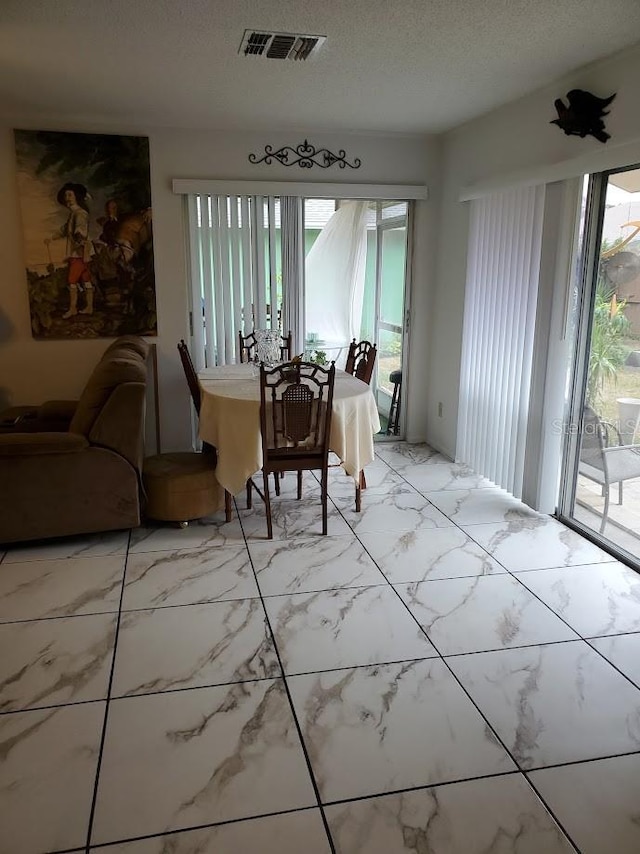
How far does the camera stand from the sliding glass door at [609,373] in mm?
3426

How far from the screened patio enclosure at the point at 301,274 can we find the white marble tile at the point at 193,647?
192 cm

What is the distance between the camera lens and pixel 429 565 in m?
3.43

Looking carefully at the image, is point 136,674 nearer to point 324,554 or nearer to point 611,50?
point 324,554

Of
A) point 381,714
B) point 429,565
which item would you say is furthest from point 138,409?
point 381,714

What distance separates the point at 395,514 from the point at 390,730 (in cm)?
196

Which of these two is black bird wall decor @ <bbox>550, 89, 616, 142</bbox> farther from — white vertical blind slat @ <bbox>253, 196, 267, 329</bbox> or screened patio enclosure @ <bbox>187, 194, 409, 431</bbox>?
white vertical blind slat @ <bbox>253, 196, 267, 329</bbox>

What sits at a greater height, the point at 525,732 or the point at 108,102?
the point at 108,102

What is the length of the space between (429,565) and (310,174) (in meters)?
3.10

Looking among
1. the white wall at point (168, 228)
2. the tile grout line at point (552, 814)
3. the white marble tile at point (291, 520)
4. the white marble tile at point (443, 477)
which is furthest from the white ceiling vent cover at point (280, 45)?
the tile grout line at point (552, 814)

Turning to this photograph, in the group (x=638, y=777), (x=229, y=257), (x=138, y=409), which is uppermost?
(x=229, y=257)

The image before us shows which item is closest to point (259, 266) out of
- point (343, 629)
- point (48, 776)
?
point (343, 629)

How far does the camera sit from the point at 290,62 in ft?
11.1

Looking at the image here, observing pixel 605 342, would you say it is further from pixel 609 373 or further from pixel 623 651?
pixel 623 651

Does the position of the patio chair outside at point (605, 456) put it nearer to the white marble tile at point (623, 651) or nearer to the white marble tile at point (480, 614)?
the white marble tile at point (480, 614)
